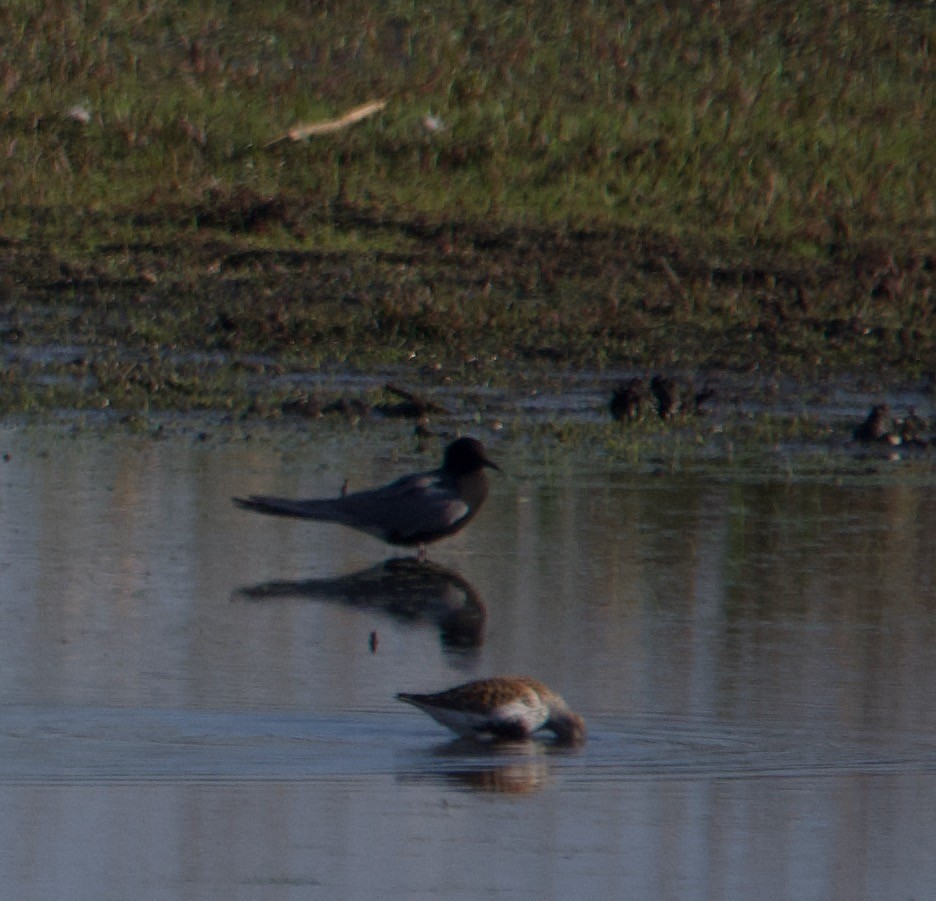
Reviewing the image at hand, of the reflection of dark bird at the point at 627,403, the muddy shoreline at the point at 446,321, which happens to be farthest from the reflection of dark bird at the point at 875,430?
the reflection of dark bird at the point at 627,403

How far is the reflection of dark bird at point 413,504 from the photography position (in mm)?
8086

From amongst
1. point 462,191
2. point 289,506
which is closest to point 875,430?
point 289,506

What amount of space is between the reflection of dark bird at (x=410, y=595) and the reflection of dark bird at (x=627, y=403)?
8.92 feet

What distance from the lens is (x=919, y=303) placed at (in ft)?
43.0

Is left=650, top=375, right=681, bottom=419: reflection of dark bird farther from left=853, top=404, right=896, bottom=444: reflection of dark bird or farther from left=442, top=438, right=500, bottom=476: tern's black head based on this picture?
left=442, top=438, right=500, bottom=476: tern's black head

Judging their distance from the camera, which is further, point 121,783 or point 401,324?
point 401,324

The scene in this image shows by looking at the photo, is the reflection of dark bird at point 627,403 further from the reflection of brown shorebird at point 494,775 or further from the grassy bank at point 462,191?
the reflection of brown shorebird at point 494,775

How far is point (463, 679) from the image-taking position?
6449mm

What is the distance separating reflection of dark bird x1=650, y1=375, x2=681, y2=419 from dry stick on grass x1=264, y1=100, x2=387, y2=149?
502 cm

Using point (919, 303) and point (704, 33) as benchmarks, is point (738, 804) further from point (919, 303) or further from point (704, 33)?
point (704, 33)

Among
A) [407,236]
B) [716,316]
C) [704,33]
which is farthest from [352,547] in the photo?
[704,33]

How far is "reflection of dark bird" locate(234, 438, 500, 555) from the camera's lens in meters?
8.09

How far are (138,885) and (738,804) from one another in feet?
4.18

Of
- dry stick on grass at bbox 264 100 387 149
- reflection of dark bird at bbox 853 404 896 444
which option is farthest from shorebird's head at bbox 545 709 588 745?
dry stick on grass at bbox 264 100 387 149
